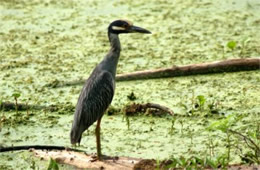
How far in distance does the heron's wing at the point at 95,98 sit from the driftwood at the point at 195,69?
132 cm

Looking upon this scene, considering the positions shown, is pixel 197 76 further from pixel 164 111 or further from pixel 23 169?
pixel 23 169

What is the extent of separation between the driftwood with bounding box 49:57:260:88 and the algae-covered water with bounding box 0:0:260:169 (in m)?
0.05

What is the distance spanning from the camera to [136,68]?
267 inches

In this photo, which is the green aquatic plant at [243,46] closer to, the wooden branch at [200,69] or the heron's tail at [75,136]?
the wooden branch at [200,69]

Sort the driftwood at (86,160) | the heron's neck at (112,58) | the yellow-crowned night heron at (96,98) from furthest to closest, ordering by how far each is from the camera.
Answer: the heron's neck at (112,58)
the yellow-crowned night heron at (96,98)
the driftwood at (86,160)

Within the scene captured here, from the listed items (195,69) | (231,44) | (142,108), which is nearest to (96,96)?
(142,108)

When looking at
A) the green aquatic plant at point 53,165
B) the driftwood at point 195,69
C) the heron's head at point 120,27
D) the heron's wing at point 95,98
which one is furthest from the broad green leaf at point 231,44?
the green aquatic plant at point 53,165

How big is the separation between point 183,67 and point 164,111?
0.94 m

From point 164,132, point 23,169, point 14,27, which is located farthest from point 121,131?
point 14,27

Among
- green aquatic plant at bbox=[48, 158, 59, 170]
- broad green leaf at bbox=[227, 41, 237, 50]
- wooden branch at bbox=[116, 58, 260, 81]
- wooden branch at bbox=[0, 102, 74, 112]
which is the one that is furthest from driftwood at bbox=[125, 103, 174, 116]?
broad green leaf at bbox=[227, 41, 237, 50]

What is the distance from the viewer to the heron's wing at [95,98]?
195 inches

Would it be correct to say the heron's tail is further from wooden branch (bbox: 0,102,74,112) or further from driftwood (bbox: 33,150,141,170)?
wooden branch (bbox: 0,102,74,112)

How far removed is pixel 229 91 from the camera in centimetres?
614

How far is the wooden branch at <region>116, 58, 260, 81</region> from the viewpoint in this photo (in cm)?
647
